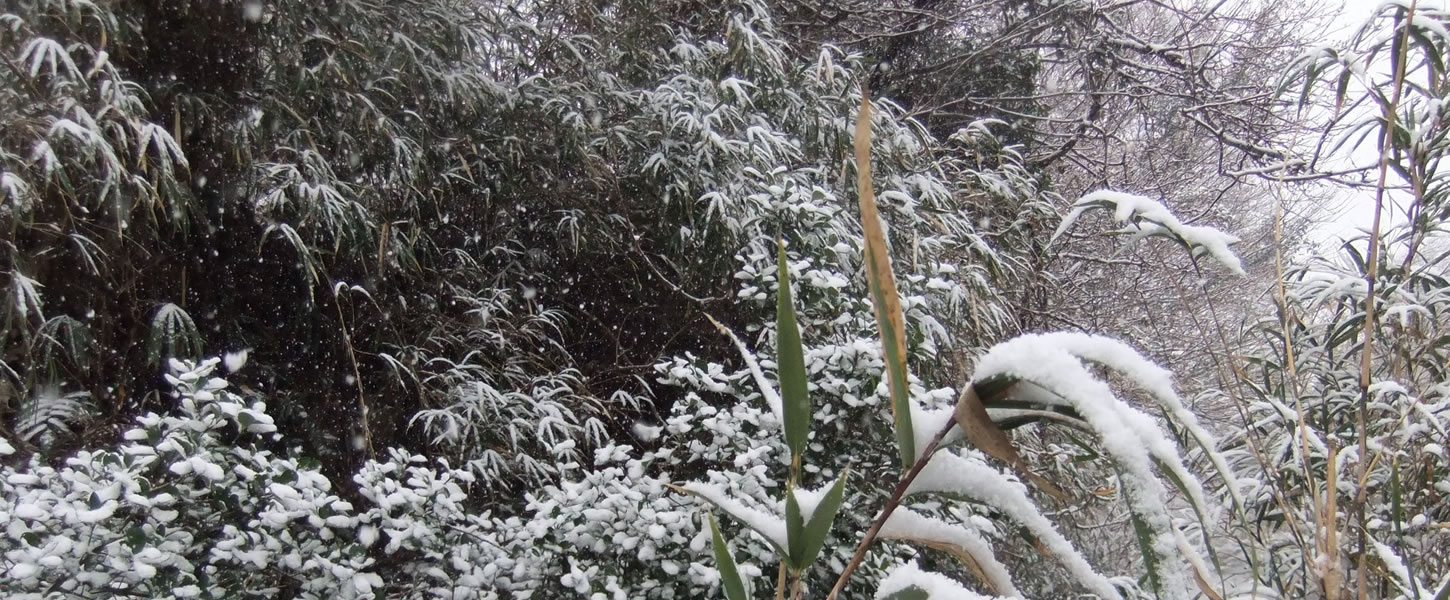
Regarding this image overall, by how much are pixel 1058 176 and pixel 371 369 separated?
17.6 ft

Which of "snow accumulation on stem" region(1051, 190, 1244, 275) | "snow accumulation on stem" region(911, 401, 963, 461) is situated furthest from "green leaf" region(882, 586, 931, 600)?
"snow accumulation on stem" region(1051, 190, 1244, 275)

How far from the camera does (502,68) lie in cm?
317

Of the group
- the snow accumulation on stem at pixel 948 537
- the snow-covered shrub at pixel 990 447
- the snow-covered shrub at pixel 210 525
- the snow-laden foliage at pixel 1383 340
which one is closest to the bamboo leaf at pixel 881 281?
the snow-covered shrub at pixel 990 447

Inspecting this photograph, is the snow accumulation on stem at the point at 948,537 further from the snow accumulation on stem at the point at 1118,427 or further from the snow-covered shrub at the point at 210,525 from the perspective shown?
the snow-covered shrub at the point at 210,525

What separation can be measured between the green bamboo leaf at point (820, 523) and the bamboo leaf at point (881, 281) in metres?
0.06

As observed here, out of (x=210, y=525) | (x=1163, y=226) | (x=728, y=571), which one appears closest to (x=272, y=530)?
(x=210, y=525)

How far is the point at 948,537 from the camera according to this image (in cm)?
50

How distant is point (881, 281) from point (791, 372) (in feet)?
0.23

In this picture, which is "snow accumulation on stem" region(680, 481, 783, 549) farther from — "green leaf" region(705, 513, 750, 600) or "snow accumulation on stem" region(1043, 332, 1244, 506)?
"snow accumulation on stem" region(1043, 332, 1244, 506)

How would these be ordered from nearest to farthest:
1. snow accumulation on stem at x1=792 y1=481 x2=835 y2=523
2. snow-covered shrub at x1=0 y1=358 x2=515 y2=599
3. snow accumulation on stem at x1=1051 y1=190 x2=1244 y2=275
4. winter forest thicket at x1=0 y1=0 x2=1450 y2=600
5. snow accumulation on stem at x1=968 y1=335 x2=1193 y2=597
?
1. snow accumulation on stem at x1=968 y1=335 x2=1193 y2=597
2. snow accumulation on stem at x1=792 y1=481 x2=835 y2=523
3. snow accumulation on stem at x1=1051 y1=190 x2=1244 y2=275
4. winter forest thicket at x1=0 y1=0 x2=1450 y2=600
5. snow-covered shrub at x1=0 y1=358 x2=515 y2=599

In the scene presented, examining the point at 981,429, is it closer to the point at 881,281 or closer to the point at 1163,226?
the point at 881,281

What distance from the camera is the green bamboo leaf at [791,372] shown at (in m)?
0.41

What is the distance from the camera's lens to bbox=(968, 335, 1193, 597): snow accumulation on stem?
14.1 inches

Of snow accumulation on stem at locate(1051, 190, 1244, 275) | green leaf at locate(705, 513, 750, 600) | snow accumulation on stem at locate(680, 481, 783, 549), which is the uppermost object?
snow accumulation on stem at locate(1051, 190, 1244, 275)
